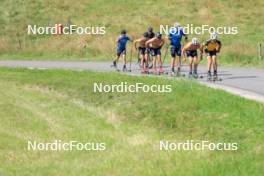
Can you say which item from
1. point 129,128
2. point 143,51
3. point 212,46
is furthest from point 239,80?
point 129,128

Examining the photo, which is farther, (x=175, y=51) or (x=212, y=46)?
(x=175, y=51)

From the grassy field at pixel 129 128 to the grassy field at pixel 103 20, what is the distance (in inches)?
680

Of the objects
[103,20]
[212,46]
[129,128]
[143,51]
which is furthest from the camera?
[103,20]

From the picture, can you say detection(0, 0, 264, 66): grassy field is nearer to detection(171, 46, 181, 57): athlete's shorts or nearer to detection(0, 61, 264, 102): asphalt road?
detection(0, 61, 264, 102): asphalt road

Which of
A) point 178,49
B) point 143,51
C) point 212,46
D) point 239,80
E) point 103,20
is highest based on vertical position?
point 103,20

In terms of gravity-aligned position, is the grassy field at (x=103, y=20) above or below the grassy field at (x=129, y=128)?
above

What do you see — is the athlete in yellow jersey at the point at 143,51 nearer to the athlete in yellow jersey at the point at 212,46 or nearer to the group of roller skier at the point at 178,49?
the group of roller skier at the point at 178,49

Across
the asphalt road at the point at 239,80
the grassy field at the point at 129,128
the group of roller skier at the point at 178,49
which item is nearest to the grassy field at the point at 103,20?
the asphalt road at the point at 239,80

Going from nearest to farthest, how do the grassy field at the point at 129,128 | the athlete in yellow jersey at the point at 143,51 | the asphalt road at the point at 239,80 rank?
the grassy field at the point at 129,128, the asphalt road at the point at 239,80, the athlete in yellow jersey at the point at 143,51

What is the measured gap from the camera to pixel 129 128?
17000mm

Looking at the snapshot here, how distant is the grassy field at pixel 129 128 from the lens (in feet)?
41.6

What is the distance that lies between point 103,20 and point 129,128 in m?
34.4

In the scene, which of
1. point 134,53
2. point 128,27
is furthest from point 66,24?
point 134,53

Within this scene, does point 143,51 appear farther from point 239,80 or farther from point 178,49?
point 239,80
